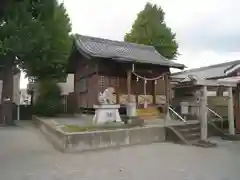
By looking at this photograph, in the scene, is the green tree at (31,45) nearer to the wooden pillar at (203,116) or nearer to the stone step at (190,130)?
the wooden pillar at (203,116)

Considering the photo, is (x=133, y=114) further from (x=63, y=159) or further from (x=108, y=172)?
(x=108, y=172)

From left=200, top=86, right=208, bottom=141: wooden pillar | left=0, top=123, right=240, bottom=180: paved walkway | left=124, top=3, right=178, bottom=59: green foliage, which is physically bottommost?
left=0, top=123, right=240, bottom=180: paved walkway

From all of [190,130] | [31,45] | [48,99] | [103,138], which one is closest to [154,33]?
[48,99]

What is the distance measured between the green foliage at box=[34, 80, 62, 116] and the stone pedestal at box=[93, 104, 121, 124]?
6622 millimetres

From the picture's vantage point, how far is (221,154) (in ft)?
28.2

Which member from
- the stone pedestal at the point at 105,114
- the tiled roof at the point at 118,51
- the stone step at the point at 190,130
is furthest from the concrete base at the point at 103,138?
the tiled roof at the point at 118,51

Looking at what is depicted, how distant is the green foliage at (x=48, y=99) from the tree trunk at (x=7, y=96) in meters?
1.78

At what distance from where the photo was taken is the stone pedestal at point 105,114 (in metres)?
11.3

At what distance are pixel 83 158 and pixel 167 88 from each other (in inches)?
354

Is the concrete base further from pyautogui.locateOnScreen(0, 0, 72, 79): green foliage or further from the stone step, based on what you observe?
pyautogui.locateOnScreen(0, 0, 72, 79): green foliage

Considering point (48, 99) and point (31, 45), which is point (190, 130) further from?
point (48, 99)

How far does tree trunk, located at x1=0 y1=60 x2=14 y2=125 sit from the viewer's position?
1653 cm

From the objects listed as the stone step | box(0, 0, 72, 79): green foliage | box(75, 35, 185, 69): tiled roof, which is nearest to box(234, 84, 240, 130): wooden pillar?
the stone step

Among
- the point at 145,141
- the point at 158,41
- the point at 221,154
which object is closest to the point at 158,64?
the point at 145,141
